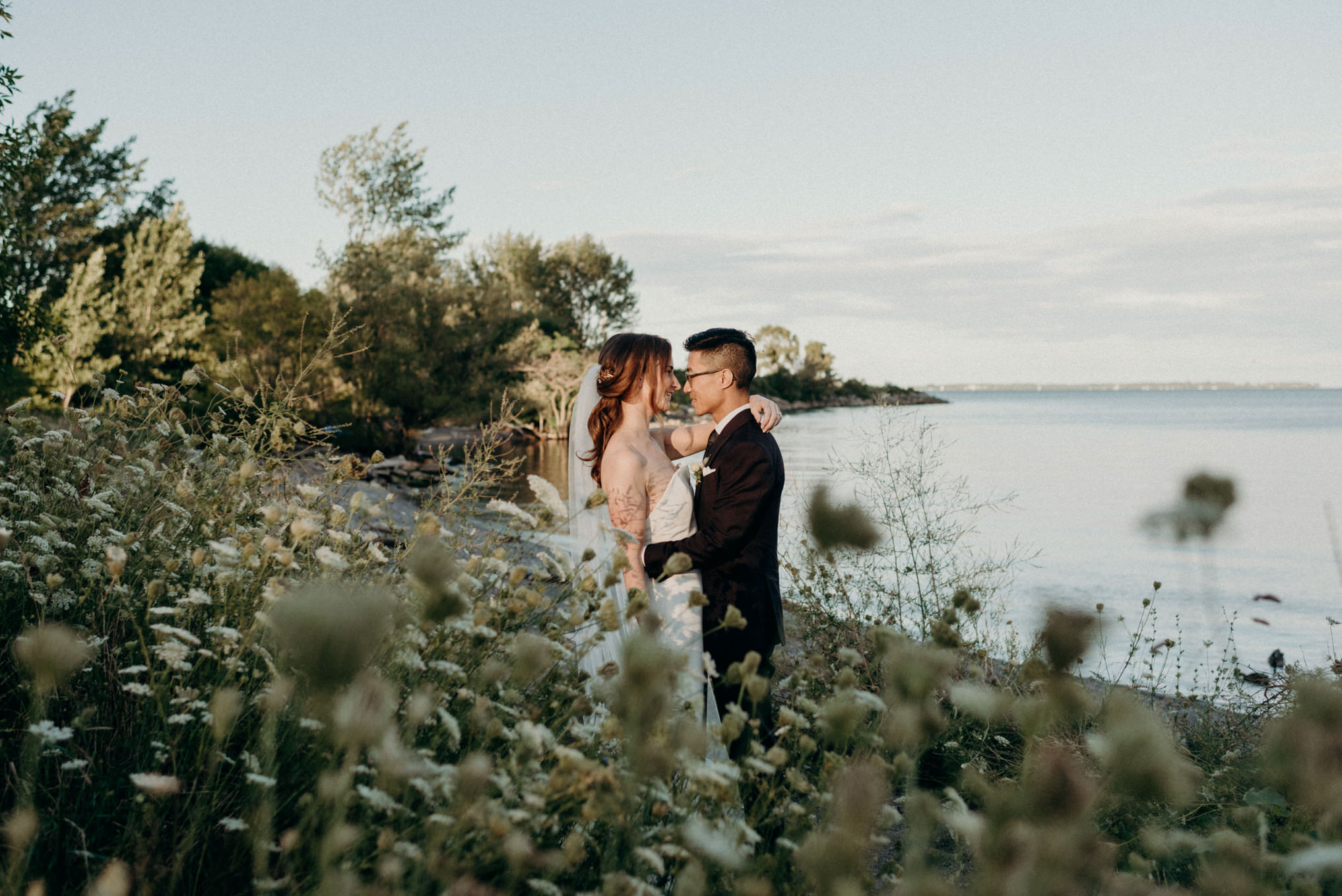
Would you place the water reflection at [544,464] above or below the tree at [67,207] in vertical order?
below

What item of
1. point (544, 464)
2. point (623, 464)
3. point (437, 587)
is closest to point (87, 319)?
point (544, 464)

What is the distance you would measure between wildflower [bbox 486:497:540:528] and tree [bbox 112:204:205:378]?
3009 cm

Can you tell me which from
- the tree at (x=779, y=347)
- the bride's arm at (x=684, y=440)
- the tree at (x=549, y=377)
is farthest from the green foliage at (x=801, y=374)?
the bride's arm at (x=684, y=440)

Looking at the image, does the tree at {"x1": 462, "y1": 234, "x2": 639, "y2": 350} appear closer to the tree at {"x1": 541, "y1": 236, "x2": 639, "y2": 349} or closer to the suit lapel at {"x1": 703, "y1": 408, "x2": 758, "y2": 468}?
the tree at {"x1": 541, "y1": 236, "x2": 639, "y2": 349}

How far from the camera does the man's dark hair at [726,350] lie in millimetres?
3924

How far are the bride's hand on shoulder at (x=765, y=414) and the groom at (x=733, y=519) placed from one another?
0.03 metres

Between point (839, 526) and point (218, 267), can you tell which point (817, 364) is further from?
point (839, 526)

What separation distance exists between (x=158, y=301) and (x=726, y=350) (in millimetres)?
31317

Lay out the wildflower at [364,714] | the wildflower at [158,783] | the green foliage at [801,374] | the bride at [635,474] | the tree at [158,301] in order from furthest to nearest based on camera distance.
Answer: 1. the green foliage at [801,374]
2. the tree at [158,301]
3. the bride at [635,474]
4. the wildflower at [158,783]
5. the wildflower at [364,714]

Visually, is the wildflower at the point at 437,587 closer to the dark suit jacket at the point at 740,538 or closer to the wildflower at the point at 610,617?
the wildflower at the point at 610,617

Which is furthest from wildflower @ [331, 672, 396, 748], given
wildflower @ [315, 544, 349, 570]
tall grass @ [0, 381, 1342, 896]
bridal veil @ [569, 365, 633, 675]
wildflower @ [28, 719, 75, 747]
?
bridal veil @ [569, 365, 633, 675]

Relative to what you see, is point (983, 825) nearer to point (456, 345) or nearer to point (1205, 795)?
point (1205, 795)

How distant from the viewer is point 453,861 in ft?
5.03

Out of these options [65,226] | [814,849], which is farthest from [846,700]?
[65,226]
